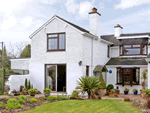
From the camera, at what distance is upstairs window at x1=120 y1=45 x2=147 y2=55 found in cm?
2542

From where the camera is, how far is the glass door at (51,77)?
20484mm

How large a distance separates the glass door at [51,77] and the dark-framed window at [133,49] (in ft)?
32.2

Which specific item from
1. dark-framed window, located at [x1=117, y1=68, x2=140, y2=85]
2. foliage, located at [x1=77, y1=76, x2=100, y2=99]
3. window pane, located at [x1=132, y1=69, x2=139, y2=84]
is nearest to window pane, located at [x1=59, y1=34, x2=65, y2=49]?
foliage, located at [x1=77, y1=76, x2=100, y2=99]

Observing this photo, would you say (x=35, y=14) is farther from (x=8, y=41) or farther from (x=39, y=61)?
(x=8, y=41)

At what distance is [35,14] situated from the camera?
2219 cm

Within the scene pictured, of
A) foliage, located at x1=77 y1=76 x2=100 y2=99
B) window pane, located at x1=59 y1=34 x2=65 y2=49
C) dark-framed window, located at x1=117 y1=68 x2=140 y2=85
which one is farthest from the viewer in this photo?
dark-framed window, located at x1=117 y1=68 x2=140 y2=85

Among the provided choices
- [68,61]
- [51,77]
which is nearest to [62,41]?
[68,61]

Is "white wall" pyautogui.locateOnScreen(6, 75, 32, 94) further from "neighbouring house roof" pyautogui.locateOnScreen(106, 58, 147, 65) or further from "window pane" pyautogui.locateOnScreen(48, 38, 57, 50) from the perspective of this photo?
"neighbouring house roof" pyautogui.locateOnScreen(106, 58, 147, 65)

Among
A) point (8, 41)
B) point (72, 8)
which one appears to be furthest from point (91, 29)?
point (8, 41)

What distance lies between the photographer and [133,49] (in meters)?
25.9

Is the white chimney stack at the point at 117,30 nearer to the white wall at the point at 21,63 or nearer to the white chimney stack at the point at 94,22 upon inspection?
the white chimney stack at the point at 94,22

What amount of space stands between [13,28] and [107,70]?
15684 millimetres

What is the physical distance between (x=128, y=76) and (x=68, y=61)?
7.28 m

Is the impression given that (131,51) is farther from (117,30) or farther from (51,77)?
(51,77)
